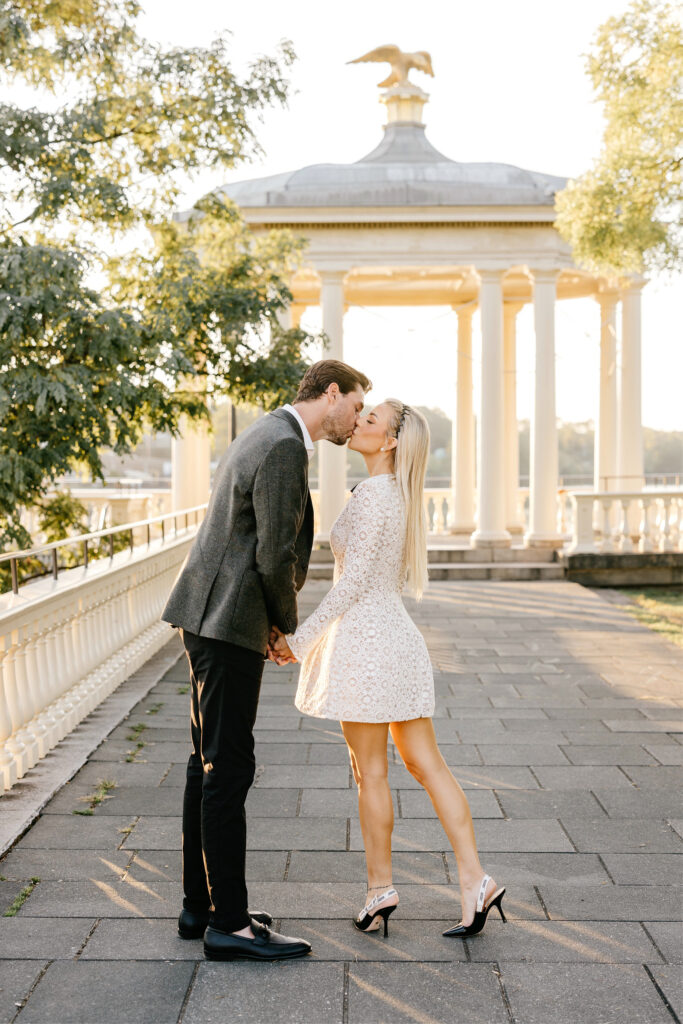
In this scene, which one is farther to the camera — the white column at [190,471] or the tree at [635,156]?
the white column at [190,471]

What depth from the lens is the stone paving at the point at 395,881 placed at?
3.35 meters

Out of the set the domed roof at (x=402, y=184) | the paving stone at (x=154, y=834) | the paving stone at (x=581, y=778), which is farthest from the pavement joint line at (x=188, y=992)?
the domed roof at (x=402, y=184)

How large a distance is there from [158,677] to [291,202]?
1204 centimetres

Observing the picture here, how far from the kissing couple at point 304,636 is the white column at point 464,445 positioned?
19.1 meters

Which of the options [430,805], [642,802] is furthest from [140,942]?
[642,802]

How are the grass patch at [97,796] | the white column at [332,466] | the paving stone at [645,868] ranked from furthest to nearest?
the white column at [332,466]
the grass patch at [97,796]
the paving stone at [645,868]

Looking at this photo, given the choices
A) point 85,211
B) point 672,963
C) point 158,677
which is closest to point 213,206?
point 85,211

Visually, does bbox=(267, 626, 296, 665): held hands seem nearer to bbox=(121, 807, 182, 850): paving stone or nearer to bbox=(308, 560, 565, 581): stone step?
bbox=(121, 807, 182, 850): paving stone

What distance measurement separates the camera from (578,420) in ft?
250

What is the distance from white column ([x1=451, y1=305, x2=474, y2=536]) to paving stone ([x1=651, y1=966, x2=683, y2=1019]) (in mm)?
19497

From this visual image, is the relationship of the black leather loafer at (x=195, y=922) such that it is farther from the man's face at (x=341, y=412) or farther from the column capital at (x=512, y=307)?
the column capital at (x=512, y=307)

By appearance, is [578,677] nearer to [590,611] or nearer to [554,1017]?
[590,611]

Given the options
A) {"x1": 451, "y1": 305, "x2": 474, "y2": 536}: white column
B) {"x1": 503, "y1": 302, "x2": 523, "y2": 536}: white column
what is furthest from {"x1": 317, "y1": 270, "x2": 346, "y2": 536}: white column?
{"x1": 503, "y1": 302, "x2": 523, "y2": 536}: white column

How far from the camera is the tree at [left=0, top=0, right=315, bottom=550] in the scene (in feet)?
28.8
